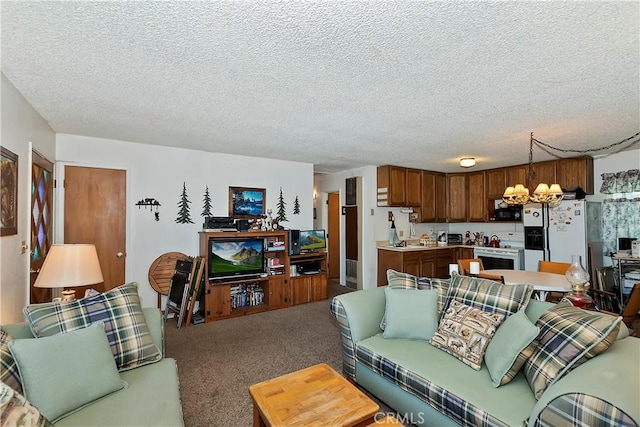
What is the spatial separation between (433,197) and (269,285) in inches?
152

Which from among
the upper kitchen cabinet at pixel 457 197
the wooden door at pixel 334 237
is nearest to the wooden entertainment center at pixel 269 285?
the wooden door at pixel 334 237

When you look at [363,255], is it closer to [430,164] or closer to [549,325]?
[430,164]

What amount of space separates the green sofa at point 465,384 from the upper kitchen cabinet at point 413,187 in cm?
372

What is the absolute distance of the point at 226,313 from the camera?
4.34 m

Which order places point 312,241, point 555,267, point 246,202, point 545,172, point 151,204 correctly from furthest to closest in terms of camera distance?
point 312,241 → point 545,172 → point 246,202 → point 151,204 → point 555,267

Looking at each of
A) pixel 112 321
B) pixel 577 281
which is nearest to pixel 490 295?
pixel 577 281

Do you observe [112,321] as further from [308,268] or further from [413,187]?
[413,187]

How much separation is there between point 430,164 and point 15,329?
222 inches

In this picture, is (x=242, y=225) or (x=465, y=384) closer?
(x=465, y=384)

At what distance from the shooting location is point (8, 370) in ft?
4.55

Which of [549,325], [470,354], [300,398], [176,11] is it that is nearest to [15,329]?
[300,398]

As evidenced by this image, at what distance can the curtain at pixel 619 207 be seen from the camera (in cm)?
454

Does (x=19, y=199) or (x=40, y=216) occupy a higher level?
(x=19, y=199)

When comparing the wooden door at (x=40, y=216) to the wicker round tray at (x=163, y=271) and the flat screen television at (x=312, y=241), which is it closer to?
the wicker round tray at (x=163, y=271)
